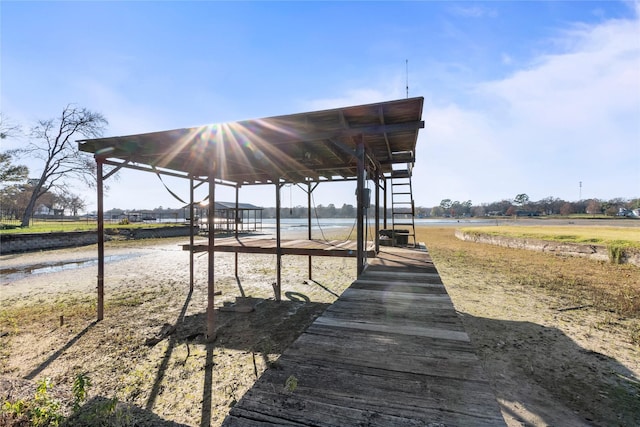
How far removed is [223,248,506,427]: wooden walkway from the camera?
156 centimetres

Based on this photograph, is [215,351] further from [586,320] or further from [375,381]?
[586,320]

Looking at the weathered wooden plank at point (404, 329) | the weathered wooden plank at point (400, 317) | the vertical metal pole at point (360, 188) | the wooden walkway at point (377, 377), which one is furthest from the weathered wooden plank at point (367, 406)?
the vertical metal pole at point (360, 188)

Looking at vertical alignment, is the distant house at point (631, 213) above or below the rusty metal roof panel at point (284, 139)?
below

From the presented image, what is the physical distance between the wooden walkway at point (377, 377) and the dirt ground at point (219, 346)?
66.2 inches

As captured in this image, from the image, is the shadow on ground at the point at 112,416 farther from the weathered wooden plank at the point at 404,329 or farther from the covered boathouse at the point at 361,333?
the weathered wooden plank at the point at 404,329

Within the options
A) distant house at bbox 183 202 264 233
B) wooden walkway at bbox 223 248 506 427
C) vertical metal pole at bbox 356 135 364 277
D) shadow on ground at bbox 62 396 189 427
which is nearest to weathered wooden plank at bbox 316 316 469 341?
wooden walkway at bbox 223 248 506 427

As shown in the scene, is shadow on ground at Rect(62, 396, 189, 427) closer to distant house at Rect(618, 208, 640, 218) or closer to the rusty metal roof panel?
the rusty metal roof panel

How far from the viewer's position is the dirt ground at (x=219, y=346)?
330cm

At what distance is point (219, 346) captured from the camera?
5035 millimetres

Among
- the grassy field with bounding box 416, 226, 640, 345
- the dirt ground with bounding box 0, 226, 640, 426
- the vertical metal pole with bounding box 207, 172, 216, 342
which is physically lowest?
the dirt ground with bounding box 0, 226, 640, 426

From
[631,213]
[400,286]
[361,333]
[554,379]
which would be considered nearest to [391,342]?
[361,333]

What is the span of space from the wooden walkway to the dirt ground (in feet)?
5.51

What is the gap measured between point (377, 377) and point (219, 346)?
13.3ft

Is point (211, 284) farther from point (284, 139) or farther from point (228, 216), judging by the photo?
point (228, 216)
